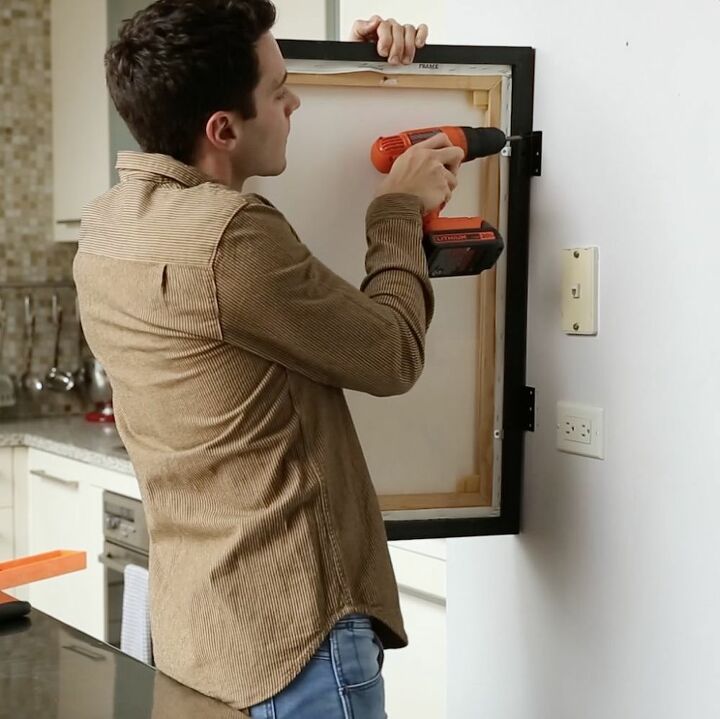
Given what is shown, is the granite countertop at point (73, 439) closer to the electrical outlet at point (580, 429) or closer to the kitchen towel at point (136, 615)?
the kitchen towel at point (136, 615)

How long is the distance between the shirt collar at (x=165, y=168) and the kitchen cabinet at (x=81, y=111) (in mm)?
2383

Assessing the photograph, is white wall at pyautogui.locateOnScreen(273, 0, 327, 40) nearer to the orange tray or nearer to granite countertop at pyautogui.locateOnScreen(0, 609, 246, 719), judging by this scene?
the orange tray

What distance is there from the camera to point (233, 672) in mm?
1297

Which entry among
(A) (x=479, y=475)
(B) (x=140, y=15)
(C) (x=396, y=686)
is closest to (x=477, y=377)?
(A) (x=479, y=475)

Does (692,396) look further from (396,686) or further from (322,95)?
(396,686)

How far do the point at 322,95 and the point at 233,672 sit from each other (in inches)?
30.0

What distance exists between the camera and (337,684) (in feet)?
4.27

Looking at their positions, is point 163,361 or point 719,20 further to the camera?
point 719,20

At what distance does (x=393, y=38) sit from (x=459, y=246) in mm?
307

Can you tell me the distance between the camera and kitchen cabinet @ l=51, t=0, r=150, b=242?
371 centimetres

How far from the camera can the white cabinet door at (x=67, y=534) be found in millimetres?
3422

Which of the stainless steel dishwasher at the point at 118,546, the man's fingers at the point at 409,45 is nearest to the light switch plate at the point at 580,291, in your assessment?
the man's fingers at the point at 409,45

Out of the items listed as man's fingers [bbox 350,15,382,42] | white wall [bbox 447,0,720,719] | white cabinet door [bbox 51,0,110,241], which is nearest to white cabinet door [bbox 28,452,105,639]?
white cabinet door [bbox 51,0,110,241]

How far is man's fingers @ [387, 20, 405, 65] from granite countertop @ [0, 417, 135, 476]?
176cm
